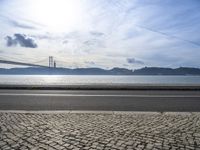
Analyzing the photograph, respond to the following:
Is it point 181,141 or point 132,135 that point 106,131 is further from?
point 181,141

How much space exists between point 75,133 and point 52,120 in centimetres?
176

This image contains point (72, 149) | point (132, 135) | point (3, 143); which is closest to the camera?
point (72, 149)

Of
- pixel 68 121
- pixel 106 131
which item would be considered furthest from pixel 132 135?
pixel 68 121

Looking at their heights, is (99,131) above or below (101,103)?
below

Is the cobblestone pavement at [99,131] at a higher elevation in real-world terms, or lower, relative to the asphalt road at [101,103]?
lower

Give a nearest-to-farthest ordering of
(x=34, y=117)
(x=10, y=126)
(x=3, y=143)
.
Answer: (x=3, y=143), (x=10, y=126), (x=34, y=117)

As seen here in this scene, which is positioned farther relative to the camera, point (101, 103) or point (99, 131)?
point (101, 103)

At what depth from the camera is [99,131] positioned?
20.7 feet

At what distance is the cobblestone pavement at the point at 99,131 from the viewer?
5219 mm

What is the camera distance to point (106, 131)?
20.6 ft

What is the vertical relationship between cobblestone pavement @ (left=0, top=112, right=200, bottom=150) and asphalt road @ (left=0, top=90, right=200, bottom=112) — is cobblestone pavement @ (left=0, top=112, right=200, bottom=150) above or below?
below

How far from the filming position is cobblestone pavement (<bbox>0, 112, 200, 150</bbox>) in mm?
5219

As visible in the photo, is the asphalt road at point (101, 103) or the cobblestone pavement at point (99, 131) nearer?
the cobblestone pavement at point (99, 131)

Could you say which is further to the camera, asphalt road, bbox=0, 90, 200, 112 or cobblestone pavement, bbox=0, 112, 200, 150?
asphalt road, bbox=0, 90, 200, 112
